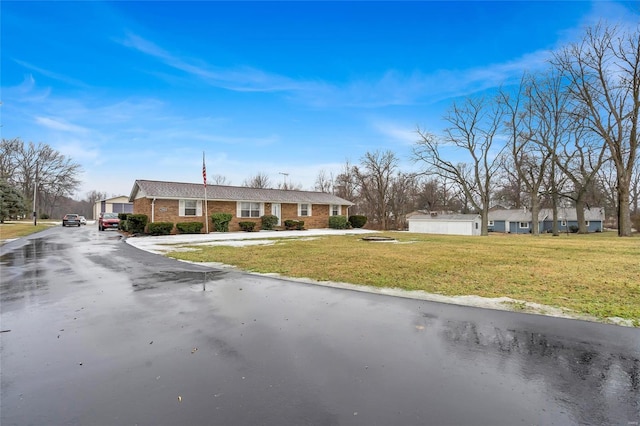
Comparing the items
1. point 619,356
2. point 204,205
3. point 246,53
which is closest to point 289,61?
point 246,53

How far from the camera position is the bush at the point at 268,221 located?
27078 mm

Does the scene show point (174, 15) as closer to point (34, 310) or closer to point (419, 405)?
point (34, 310)

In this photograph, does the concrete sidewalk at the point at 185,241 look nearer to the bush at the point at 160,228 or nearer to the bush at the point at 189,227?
the bush at the point at 160,228

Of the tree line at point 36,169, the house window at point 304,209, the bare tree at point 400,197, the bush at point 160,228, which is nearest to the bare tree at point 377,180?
the bare tree at point 400,197

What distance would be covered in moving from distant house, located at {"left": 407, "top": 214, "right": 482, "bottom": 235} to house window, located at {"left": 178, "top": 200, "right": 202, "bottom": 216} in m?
29.6

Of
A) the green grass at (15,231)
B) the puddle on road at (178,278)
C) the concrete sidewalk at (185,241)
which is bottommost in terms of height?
the puddle on road at (178,278)

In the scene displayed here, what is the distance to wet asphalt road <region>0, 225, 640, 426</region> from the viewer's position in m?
2.26

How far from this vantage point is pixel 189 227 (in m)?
22.4

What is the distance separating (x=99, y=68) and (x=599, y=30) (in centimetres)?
3257

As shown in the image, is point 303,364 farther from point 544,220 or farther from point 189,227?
point 544,220

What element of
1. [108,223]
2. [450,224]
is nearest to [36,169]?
[108,223]

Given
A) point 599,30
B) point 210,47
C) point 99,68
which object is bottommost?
point 99,68

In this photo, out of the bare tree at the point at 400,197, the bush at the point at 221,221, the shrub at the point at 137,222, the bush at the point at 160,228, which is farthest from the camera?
the bare tree at the point at 400,197

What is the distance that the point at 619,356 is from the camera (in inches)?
125
